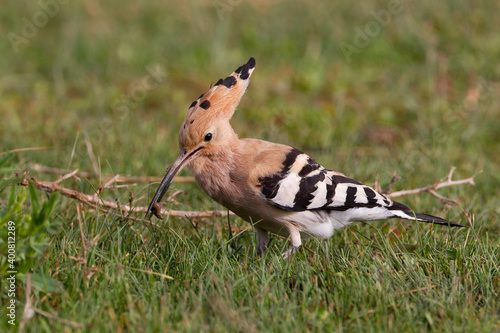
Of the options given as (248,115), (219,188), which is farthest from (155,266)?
(248,115)

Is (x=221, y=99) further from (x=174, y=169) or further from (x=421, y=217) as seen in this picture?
(x=421, y=217)

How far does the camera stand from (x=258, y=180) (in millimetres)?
3047

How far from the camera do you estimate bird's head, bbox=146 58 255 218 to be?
9.96 ft

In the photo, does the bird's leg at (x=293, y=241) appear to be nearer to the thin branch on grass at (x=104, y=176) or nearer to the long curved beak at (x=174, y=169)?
the long curved beak at (x=174, y=169)

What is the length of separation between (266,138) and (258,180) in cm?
209

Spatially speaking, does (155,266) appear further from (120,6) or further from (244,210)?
(120,6)

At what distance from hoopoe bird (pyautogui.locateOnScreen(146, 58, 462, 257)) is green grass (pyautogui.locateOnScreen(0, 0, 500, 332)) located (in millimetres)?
140

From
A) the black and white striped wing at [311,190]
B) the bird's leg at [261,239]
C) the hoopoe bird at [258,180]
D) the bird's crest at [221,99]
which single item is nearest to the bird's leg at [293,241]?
the hoopoe bird at [258,180]

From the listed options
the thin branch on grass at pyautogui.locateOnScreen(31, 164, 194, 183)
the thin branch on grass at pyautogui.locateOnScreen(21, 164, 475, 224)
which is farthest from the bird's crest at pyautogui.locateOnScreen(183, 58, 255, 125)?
the thin branch on grass at pyautogui.locateOnScreen(31, 164, 194, 183)

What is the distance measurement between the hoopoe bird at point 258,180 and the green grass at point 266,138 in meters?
0.14

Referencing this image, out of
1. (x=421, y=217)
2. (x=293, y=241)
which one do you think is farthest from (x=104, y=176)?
(x=421, y=217)

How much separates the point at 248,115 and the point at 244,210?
2.85m

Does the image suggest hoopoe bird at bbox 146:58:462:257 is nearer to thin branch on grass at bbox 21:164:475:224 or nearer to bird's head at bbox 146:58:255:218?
bird's head at bbox 146:58:255:218

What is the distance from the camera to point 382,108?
608cm
